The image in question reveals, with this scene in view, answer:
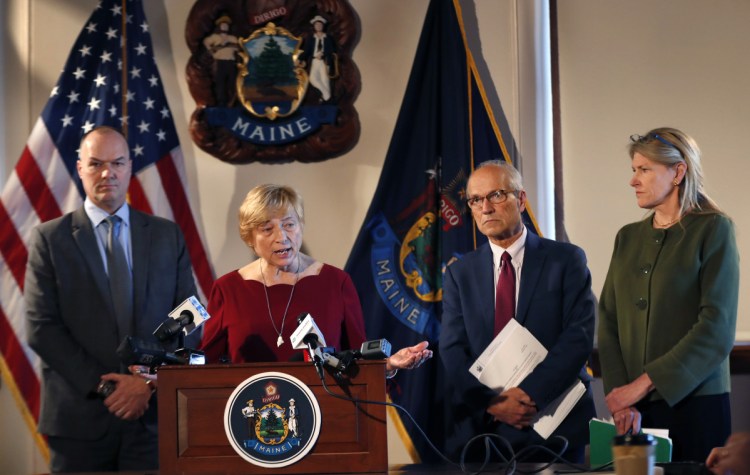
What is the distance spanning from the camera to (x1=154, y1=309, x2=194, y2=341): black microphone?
260cm

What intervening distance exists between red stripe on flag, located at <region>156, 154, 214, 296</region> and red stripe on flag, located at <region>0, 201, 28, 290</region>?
652 mm

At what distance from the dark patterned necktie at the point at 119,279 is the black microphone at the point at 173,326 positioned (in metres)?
1.02

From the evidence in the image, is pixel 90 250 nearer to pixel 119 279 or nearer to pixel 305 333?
pixel 119 279

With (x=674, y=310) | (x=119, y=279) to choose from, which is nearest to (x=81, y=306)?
(x=119, y=279)

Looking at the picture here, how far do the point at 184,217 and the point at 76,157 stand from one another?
0.53 meters

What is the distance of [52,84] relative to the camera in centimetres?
468

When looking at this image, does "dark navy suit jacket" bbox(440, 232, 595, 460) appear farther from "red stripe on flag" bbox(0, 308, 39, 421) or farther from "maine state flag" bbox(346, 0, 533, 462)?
"red stripe on flag" bbox(0, 308, 39, 421)

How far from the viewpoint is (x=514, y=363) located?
3.21 meters

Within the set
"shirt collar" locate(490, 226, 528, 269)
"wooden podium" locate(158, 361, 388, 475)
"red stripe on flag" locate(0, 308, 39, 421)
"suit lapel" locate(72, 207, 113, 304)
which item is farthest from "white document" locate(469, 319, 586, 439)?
"red stripe on flag" locate(0, 308, 39, 421)

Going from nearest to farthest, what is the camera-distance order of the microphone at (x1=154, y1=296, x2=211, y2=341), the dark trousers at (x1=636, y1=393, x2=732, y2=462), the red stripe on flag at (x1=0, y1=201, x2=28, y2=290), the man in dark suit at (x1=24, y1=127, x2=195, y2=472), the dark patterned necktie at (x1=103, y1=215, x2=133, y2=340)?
the microphone at (x1=154, y1=296, x2=211, y2=341)
the dark trousers at (x1=636, y1=393, x2=732, y2=462)
the man in dark suit at (x1=24, y1=127, x2=195, y2=472)
the dark patterned necktie at (x1=103, y1=215, x2=133, y2=340)
the red stripe on flag at (x1=0, y1=201, x2=28, y2=290)

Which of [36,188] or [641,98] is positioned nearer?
[36,188]

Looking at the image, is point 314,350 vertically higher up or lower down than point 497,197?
lower down

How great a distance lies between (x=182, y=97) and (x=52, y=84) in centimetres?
63

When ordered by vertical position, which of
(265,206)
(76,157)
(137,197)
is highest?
(76,157)
